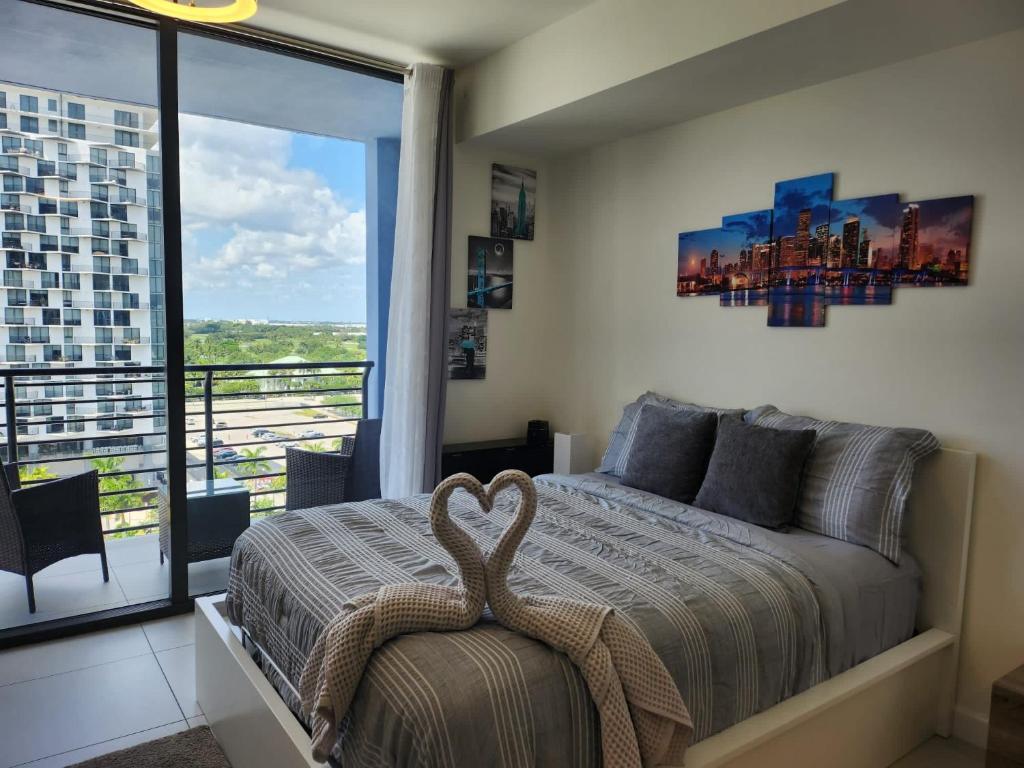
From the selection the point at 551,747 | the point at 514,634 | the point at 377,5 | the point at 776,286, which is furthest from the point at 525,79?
the point at 551,747

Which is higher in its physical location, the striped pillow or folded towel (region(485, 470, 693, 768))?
the striped pillow

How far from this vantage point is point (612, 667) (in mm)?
1514

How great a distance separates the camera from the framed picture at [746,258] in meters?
3.07

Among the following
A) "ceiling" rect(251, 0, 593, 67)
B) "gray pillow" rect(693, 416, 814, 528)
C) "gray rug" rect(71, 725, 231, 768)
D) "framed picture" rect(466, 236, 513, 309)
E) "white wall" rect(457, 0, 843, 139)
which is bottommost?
"gray rug" rect(71, 725, 231, 768)

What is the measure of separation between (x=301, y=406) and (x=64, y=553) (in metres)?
1.39

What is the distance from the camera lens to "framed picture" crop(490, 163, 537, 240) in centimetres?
409

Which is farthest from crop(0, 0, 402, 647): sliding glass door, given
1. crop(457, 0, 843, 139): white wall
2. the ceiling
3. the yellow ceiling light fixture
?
the yellow ceiling light fixture

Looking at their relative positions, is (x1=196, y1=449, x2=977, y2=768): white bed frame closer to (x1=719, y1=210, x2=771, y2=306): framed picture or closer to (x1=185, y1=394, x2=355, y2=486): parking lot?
(x1=719, y1=210, x2=771, y2=306): framed picture

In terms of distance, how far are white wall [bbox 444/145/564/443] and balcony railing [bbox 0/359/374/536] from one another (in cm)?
67

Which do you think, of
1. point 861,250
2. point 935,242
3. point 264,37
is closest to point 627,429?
point 861,250

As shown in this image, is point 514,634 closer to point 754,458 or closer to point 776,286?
point 754,458

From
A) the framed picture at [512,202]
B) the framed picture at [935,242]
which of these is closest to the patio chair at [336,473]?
the framed picture at [512,202]

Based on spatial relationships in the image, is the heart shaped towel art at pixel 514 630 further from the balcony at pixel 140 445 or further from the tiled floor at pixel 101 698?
the balcony at pixel 140 445

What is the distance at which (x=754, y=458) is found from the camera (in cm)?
262
